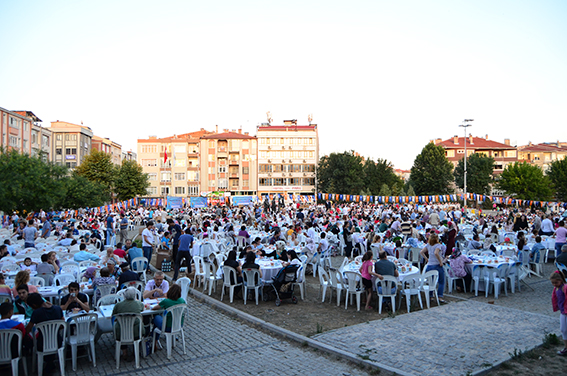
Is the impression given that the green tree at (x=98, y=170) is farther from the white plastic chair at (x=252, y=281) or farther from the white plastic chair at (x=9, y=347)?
the white plastic chair at (x=9, y=347)

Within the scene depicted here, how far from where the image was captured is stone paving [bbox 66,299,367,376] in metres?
5.83

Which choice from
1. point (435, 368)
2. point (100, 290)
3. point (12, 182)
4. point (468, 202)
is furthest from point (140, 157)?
point (435, 368)

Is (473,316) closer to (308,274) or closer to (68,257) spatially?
(308,274)

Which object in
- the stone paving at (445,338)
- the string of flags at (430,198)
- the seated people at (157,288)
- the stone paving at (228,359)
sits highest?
the string of flags at (430,198)

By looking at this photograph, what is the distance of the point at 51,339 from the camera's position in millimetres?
5633

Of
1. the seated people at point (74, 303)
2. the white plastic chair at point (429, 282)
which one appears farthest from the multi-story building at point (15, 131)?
the white plastic chair at point (429, 282)

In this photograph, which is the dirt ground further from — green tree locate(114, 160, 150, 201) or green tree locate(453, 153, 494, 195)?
green tree locate(453, 153, 494, 195)

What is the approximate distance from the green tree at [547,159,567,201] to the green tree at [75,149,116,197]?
65.7m

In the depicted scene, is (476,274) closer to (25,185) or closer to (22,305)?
(22,305)

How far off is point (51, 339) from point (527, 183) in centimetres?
6545

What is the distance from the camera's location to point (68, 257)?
12195mm

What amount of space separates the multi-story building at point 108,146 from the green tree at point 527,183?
7597 cm

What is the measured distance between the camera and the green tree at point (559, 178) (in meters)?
56.3

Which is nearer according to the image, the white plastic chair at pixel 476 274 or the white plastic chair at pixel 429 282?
the white plastic chair at pixel 429 282
